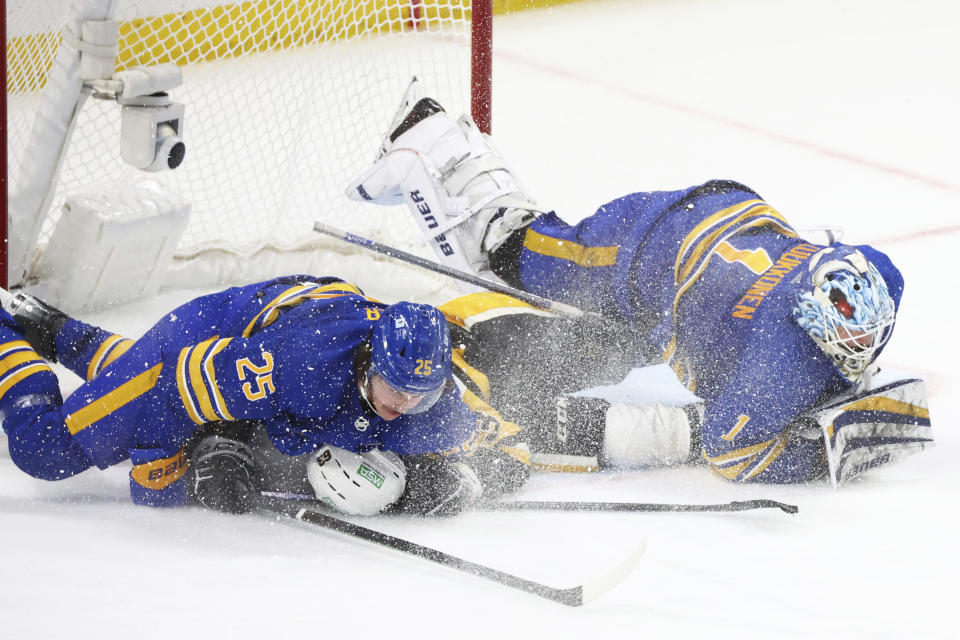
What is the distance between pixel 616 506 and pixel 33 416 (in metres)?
1.14

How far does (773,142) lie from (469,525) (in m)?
3.08

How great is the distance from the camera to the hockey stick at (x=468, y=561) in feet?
7.43

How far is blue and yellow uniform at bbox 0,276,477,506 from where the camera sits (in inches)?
97.7

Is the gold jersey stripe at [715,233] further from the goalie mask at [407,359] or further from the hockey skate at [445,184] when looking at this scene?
the goalie mask at [407,359]

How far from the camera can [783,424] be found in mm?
2775

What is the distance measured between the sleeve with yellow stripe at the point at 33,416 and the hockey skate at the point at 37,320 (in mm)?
134

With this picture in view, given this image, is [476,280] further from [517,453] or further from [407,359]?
[407,359]

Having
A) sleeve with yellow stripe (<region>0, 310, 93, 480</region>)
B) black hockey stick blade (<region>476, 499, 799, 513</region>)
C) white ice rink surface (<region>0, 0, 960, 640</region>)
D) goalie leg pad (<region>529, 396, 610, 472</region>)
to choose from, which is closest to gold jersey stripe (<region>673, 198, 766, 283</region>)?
goalie leg pad (<region>529, 396, 610, 472</region>)

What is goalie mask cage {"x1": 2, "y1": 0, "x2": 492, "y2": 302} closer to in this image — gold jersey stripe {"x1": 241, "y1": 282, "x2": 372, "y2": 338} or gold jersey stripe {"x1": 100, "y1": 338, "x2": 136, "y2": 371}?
gold jersey stripe {"x1": 100, "y1": 338, "x2": 136, "y2": 371}

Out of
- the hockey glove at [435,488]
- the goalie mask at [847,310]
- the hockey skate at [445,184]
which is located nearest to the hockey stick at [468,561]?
the hockey glove at [435,488]

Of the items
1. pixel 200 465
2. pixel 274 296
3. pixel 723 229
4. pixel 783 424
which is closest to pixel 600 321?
pixel 723 229

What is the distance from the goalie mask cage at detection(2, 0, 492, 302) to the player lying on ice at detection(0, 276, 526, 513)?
1.09 m

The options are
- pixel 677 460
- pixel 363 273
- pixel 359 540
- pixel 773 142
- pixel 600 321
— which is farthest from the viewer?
pixel 773 142

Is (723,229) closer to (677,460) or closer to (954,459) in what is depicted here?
(677,460)
